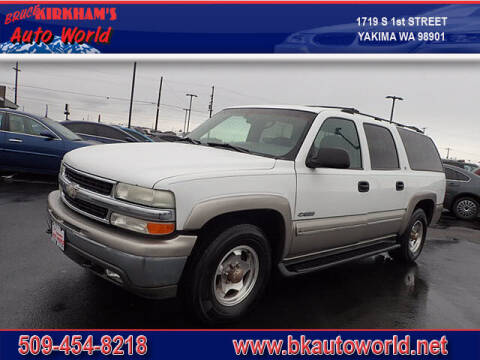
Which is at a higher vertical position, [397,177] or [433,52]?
[433,52]

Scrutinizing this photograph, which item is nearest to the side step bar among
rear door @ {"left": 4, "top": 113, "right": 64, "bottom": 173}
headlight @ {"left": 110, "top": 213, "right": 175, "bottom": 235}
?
headlight @ {"left": 110, "top": 213, "right": 175, "bottom": 235}

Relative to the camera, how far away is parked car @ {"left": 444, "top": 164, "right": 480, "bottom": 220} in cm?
1011

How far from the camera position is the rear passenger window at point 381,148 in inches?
166

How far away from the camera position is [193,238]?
2.62m

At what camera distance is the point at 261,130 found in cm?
377

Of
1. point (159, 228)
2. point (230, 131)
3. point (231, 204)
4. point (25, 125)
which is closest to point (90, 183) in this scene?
point (159, 228)

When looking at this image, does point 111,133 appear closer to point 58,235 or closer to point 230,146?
point 230,146

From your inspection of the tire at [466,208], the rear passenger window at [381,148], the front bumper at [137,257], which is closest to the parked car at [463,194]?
the tire at [466,208]

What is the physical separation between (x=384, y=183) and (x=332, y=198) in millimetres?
1030

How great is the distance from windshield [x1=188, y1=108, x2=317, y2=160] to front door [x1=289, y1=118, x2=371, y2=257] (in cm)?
18

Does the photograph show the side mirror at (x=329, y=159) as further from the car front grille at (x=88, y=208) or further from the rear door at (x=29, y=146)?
the rear door at (x=29, y=146)

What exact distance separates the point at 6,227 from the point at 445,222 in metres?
9.52

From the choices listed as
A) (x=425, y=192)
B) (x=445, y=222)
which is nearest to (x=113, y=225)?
(x=425, y=192)

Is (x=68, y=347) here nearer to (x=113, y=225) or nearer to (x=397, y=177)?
(x=113, y=225)
